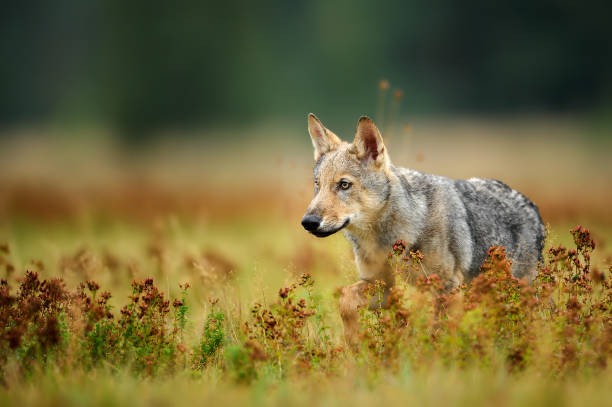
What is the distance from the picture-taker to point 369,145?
17.7 feet

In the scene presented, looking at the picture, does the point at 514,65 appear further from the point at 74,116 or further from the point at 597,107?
the point at 74,116

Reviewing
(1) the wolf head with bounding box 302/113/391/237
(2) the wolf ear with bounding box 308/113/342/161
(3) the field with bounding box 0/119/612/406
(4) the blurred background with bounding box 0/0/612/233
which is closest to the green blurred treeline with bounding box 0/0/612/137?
(4) the blurred background with bounding box 0/0/612/233

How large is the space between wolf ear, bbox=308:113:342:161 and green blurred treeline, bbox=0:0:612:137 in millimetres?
21787

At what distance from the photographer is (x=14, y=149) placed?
34250 millimetres

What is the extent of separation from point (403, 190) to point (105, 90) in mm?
23982

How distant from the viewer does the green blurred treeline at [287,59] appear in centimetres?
2664

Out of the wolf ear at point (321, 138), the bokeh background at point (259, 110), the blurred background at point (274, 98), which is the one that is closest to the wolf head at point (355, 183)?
the wolf ear at point (321, 138)

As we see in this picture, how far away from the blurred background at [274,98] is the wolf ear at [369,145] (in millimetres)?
3223

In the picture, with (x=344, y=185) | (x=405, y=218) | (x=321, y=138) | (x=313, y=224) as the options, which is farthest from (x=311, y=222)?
(x=321, y=138)

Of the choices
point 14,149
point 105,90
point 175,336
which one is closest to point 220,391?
point 175,336

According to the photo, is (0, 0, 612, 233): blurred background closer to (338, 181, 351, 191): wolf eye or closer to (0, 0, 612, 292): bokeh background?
(0, 0, 612, 292): bokeh background

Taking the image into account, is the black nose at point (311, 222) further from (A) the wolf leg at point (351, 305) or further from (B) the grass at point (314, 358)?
(A) the wolf leg at point (351, 305)

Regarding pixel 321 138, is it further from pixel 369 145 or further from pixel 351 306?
pixel 351 306

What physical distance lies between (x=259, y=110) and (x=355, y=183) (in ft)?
86.3
